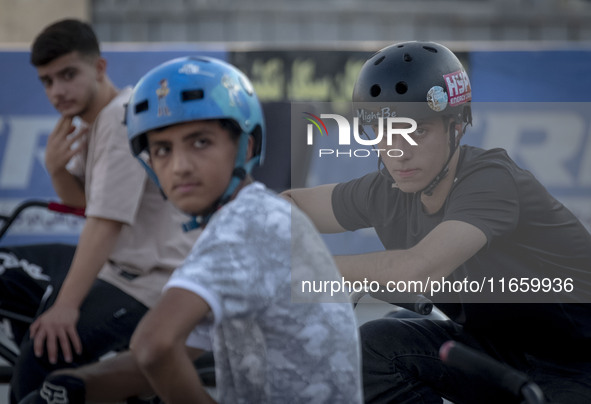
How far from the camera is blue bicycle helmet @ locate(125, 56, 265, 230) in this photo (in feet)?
7.76

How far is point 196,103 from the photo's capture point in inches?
94.0

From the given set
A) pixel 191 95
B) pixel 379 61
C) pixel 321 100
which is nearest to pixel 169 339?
pixel 191 95

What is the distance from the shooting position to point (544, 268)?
8.00 feet

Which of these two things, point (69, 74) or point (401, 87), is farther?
point (69, 74)

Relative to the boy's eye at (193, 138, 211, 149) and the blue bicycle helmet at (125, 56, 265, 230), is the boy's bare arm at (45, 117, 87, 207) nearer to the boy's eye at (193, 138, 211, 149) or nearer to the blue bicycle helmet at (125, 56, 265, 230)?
the blue bicycle helmet at (125, 56, 265, 230)

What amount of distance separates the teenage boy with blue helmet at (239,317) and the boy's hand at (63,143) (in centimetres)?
119

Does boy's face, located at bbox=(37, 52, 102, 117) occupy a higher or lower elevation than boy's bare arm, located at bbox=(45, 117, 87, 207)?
higher

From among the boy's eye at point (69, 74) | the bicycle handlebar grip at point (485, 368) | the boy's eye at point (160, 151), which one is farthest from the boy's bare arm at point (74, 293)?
the bicycle handlebar grip at point (485, 368)

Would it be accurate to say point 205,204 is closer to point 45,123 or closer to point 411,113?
point 411,113

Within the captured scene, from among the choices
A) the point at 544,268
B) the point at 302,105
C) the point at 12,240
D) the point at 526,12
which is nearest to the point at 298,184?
the point at 302,105

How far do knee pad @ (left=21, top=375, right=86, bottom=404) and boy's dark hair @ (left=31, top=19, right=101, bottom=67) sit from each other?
1914 mm

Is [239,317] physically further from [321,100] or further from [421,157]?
[321,100]

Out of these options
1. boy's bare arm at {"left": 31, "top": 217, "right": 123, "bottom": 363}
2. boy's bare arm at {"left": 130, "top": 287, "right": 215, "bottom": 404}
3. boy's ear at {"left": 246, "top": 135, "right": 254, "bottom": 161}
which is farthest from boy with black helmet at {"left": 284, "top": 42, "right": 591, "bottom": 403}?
boy's bare arm at {"left": 31, "top": 217, "right": 123, "bottom": 363}

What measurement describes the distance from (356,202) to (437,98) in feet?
1.29
